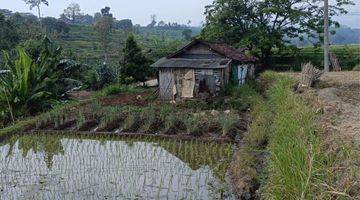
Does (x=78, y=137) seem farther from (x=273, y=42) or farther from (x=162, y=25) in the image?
(x=162, y=25)

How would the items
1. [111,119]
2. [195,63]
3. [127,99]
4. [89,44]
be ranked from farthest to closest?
[89,44] → [127,99] → [195,63] → [111,119]

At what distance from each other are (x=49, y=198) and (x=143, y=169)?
190 centimetres

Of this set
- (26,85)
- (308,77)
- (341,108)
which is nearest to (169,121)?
(308,77)

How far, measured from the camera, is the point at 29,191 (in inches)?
269

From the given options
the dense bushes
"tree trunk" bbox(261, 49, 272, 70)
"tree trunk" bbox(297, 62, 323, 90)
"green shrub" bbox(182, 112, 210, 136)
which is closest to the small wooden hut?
"tree trunk" bbox(297, 62, 323, 90)

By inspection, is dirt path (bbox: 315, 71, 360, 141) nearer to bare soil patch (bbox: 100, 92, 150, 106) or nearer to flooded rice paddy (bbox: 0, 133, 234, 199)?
flooded rice paddy (bbox: 0, 133, 234, 199)

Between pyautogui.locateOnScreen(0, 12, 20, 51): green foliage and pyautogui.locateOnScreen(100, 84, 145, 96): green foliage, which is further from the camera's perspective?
pyautogui.locateOnScreen(0, 12, 20, 51): green foliage

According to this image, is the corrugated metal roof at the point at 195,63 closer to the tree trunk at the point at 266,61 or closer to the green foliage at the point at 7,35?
the tree trunk at the point at 266,61

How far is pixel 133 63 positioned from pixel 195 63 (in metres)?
5.30

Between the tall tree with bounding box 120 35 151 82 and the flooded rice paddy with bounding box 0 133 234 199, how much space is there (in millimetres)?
9813

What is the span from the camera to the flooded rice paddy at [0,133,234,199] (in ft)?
22.1

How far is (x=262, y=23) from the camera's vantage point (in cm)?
2388

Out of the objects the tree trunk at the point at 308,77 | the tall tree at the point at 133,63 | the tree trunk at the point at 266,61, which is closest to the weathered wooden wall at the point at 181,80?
the tree trunk at the point at 308,77

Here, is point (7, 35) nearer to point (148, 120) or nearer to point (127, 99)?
point (127, 99)
